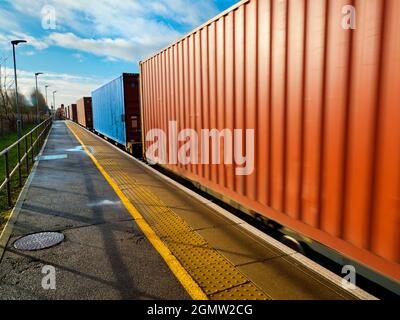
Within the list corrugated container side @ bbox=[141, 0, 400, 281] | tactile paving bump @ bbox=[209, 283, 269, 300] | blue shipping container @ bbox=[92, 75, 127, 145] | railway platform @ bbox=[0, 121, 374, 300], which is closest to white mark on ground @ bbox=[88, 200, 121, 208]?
railway platform @ bbox=[0, 121, 374, 300]

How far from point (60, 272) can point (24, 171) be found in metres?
7.75

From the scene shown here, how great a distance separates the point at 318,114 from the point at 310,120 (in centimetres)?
14

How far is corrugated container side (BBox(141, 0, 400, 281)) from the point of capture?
2.73m

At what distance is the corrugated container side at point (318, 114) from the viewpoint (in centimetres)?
273

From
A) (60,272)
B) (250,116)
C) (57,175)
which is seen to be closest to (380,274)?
(250,116)

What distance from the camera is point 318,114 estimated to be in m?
3.37

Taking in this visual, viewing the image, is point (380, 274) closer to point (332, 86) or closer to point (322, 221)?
point (322, 221)

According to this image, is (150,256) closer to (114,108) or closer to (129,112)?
(129,112)

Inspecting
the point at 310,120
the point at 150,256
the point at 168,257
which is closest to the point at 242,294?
the point at 168,257

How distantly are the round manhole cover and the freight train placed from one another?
9.13 feet

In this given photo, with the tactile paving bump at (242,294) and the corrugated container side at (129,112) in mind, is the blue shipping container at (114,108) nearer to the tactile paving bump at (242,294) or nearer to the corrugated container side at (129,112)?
the corrugated container side at (129,112)

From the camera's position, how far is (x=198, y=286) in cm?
334

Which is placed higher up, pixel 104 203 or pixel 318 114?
pixel 318 114

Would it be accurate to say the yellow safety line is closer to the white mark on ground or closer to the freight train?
the white mark on ground
